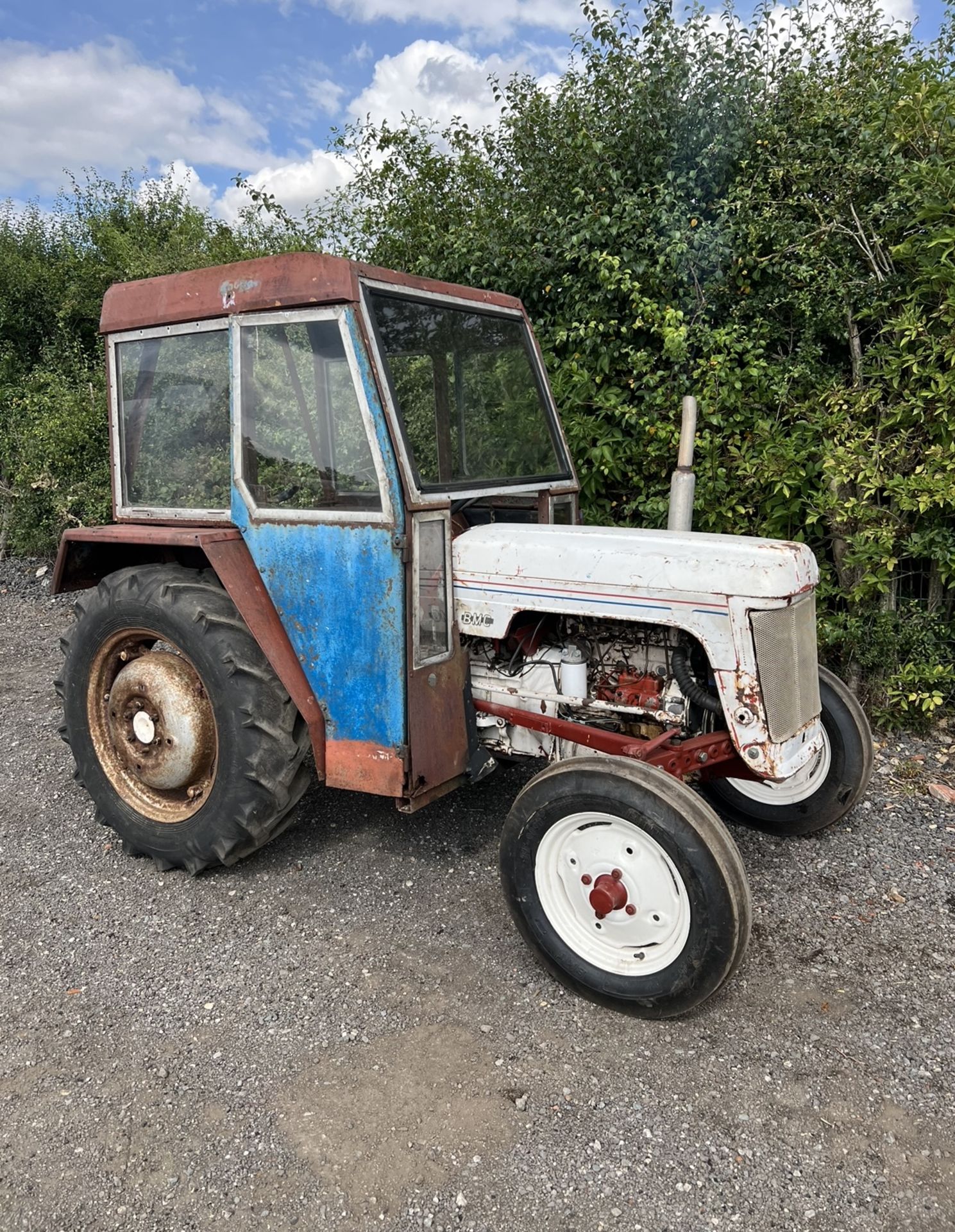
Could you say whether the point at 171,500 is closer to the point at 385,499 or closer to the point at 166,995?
the point at 385,499

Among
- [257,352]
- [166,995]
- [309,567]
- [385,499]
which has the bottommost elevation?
[166,995]

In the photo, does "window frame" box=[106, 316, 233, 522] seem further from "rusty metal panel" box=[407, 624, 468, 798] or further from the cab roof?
"rusty metal panel" box=[407, 624, 468, 798]

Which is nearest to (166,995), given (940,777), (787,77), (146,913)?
(146,913)

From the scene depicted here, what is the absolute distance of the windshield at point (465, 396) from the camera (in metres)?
2.95

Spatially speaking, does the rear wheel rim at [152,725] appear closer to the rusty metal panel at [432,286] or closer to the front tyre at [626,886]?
the front tyre at [626,886]

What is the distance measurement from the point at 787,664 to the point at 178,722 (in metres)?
2.20

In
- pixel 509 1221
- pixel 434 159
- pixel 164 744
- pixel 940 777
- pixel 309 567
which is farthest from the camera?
pixel 434 159

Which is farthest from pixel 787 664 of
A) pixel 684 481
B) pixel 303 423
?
pixel 303 423

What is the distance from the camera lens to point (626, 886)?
256 centimetres

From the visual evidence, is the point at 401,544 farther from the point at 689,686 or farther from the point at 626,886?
the point at 626,886

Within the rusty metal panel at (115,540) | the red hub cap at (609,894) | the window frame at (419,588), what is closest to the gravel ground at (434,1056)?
the red hub cap at (609,894)

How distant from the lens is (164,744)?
10.8ft

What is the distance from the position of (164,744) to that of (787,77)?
5.00 meters

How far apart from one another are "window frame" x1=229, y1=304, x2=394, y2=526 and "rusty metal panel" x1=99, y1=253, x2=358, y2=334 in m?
0.03
